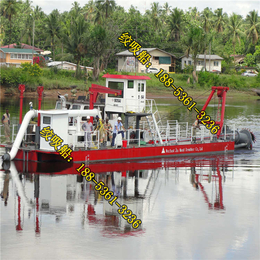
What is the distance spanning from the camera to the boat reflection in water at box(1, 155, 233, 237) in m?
19.3

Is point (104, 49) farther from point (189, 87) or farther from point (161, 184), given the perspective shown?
point (161, 184)

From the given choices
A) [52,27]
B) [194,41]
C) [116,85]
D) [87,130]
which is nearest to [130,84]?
[116,85]

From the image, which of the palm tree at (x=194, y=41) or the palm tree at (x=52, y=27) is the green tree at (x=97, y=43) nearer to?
the palm tree at (x=52, y=27)

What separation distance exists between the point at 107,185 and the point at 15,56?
7758cm

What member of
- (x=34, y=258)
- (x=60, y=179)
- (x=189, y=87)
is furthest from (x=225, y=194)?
(x=189, y=87)

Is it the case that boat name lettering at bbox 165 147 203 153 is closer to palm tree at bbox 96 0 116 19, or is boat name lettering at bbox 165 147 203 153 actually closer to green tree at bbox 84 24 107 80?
green tree at bbox 84 24 107 80

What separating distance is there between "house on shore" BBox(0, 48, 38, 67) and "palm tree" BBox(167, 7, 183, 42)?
3150 centimetres

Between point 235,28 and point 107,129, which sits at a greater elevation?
point 235,28

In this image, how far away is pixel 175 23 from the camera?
365ft

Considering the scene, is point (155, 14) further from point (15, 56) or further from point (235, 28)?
point (15, 56)

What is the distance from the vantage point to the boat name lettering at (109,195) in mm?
19125

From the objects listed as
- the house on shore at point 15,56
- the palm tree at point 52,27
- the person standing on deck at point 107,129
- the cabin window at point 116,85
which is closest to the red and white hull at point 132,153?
the person standing on deck at point 107,129

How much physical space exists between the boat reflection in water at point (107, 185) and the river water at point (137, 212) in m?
0.04

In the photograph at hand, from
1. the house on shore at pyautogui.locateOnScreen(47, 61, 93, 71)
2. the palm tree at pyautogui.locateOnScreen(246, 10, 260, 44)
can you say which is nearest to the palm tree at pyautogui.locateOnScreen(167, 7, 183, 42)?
the palm tree at pyautogui.locateOnScreen(246, 10, 260, 44)
